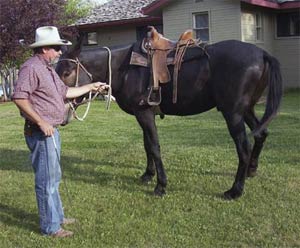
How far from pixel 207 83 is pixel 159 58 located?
654mm

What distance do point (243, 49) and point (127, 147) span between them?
152 inches

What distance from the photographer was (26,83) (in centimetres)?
411

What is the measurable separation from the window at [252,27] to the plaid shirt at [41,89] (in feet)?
52.0

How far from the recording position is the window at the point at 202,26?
20.0m

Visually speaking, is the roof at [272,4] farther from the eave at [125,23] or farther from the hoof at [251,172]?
the hoof at [251,172]

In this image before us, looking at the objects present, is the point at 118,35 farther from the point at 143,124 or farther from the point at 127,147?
the point at 143,124

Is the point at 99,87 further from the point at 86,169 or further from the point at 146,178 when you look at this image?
the point at 86,169

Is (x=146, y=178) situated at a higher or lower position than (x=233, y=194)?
lower

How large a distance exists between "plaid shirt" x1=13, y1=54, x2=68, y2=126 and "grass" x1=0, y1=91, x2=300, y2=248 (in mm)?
1224

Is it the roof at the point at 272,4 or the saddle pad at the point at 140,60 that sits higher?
the roof at the point at 272,4

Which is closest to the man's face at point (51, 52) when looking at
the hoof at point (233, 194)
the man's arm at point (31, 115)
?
the man's arm at point (31, 115)

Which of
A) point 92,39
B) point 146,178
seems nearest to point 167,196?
point 146,178

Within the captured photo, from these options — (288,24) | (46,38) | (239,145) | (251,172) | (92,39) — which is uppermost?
(46,38)

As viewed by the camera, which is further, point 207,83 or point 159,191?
point 159,191
